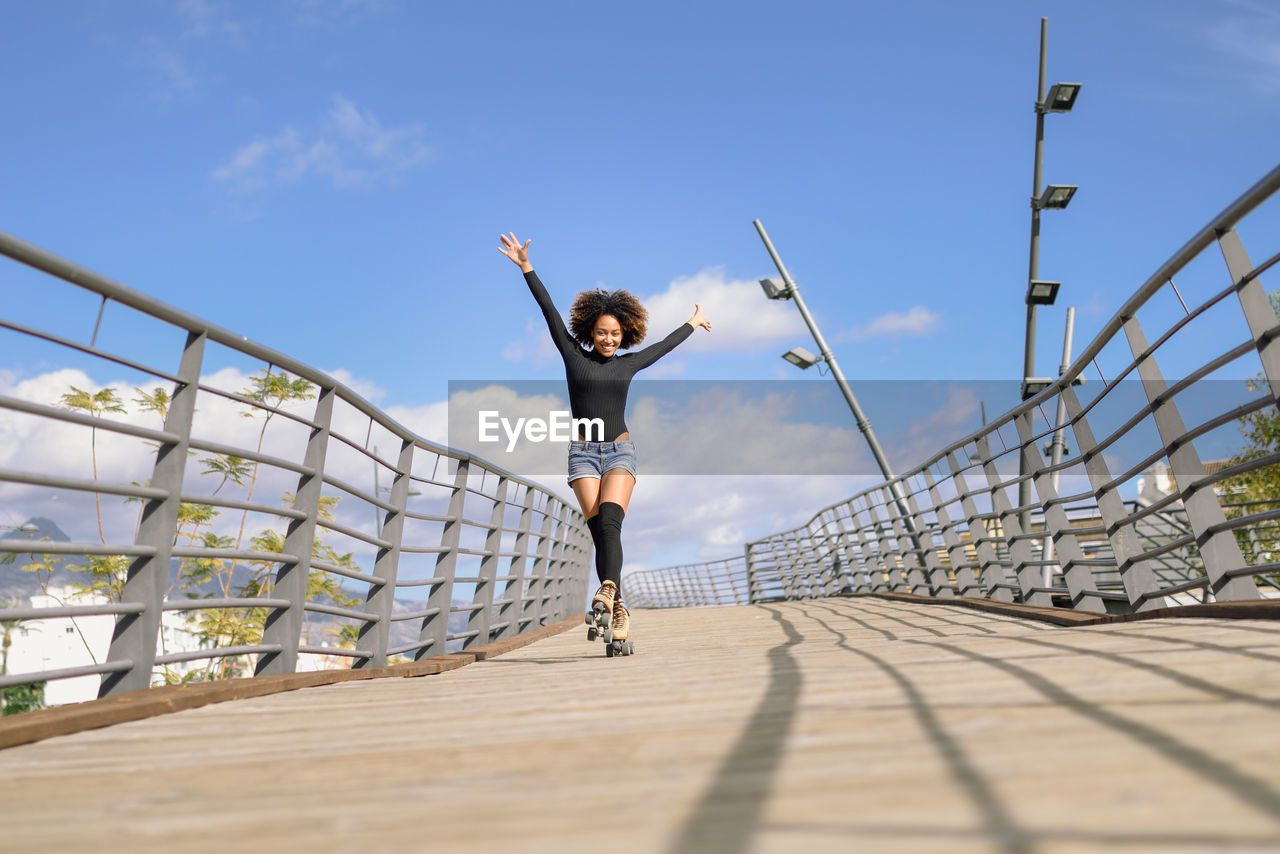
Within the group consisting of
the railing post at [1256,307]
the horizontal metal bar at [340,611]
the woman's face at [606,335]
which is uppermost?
the woman's face at [606,335]

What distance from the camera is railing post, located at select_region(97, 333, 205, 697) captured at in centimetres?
335

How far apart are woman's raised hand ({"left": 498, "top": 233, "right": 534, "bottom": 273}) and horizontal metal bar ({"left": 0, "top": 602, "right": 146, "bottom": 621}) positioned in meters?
3.26

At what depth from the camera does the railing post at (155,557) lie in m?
3.35

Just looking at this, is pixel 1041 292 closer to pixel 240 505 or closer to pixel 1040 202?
pixel 1040 202

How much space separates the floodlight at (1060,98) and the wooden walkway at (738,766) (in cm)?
1161

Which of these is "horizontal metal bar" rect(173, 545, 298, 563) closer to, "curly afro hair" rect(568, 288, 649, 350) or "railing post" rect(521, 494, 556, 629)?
"curly afro hair" rect(568, 288, 649, 350)

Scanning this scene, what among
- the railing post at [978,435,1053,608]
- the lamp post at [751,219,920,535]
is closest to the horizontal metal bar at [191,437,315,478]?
the railing post at [978,435,1053,608]

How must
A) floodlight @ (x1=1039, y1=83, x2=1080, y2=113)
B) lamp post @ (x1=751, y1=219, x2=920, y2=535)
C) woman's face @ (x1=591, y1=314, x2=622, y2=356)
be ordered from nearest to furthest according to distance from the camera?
woman's face @ (x1=591, y1=314, x2=622, y2=356)
floodlight @ (x1=1039, y1=83, x2=1080, y2=113)
lamp post @ (x1=751, y1=219, x2=920, y2=535)

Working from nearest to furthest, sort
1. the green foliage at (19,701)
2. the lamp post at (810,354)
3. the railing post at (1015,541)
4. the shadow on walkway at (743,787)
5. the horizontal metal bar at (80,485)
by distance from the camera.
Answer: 1. the shadow on walkway at (743,787)
2. the horizontal metal bar at (80,485)
3. the green foliage at (19,701)
4. the railing post at (1015,541)
5. the lamp post at (810,354)

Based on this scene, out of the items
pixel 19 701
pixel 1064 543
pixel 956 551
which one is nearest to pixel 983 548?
pixel 956 551

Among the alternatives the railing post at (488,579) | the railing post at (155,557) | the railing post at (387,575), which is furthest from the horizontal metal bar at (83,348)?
the railing post at (488,579)

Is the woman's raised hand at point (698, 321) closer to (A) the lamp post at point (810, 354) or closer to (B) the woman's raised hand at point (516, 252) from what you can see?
(B) the woman's raised hand at point (516, 252)

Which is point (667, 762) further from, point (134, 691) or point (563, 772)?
point (134, 691)

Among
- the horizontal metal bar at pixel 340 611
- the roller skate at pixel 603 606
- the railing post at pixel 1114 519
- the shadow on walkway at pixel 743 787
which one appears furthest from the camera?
the roller skate at pixel 603 606
